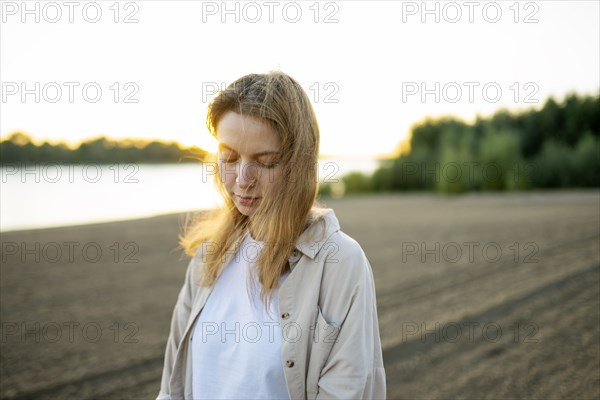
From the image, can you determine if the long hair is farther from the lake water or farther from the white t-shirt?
the lake water

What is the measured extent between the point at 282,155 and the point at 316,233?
29cm

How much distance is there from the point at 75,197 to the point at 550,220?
597 inches

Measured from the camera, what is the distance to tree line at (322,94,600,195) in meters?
29.4

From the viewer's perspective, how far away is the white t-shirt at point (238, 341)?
5.16ft

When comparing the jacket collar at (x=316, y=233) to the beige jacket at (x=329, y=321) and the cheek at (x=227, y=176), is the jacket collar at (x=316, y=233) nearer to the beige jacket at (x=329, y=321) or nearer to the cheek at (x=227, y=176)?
the beige jacket at (x=329, y=321)

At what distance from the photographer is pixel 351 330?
147 cm

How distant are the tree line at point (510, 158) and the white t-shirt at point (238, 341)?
2776cm

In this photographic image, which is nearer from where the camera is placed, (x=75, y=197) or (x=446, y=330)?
(x=446, y=330)

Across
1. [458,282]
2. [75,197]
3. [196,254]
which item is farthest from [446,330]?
[75,197]

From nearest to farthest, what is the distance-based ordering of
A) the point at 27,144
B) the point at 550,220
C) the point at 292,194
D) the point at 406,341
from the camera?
the point at 292,194
the point at 406,341
the point at 27,144
the point at 550,220

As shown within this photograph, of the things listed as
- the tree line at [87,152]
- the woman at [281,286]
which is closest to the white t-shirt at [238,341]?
the woman at [281,286]

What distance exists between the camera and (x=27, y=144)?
707 cm

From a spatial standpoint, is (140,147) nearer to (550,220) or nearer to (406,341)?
(406,341)

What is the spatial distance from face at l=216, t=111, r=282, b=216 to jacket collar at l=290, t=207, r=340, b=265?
188 millimetres
